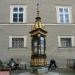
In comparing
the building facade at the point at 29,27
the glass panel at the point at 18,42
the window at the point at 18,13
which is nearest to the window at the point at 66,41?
the building facade at the point at 29,27

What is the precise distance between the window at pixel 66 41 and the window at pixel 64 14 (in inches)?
71.7

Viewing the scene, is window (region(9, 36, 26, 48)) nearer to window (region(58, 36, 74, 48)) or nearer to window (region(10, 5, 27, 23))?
window (region(10, 5, 27, 23))

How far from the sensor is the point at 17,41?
3150 cm

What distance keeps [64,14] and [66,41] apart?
291 centimetres

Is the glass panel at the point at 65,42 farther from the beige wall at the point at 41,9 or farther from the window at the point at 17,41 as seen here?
the window at the point at 17,41

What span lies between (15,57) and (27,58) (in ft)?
4.01

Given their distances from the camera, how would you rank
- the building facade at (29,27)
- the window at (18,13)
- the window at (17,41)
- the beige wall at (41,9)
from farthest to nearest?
the window at (18,13)
the beige wall at (41,9)
the window at (17,41)
the building facade at (29,27)

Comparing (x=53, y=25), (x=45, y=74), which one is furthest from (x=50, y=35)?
(x=45, y=74)

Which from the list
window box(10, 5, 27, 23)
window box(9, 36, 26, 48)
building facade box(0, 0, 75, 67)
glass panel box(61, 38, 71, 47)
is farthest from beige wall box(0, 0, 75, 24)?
glass panel box(61, 38, 71, 47)

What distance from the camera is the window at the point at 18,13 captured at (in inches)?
1245

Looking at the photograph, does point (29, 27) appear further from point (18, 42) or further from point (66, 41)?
point (66, 41)

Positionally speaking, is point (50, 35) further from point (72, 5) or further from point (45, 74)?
point (45, 74)

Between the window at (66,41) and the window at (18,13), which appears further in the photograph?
the window at (18,13)

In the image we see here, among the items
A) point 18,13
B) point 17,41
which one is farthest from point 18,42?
point 18,13
